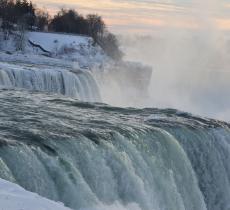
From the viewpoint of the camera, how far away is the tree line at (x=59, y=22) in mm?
59334

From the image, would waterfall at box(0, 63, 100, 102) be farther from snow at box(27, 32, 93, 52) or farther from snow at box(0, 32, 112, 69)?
snow at box(27, 32, 93, 52)

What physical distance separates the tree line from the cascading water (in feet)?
129

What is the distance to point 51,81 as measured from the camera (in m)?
26.2

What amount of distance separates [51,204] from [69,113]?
388 inches

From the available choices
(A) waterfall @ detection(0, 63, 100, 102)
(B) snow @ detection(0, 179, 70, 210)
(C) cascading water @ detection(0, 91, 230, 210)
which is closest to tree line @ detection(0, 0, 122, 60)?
(A) waterfall @ detection(0, 63, 100, 102)

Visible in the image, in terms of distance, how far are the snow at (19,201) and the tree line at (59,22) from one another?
48.7 m

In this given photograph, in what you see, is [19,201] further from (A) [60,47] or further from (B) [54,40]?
(B) [54,40]

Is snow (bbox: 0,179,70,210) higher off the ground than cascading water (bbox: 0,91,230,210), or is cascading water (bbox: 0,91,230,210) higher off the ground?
snow (bbox: 0,179,70,210)

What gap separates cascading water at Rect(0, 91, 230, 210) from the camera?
11008 mm

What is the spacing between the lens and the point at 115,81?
4166 centimetres

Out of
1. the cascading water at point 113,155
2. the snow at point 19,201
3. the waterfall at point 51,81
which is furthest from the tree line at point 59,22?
the snow at point 19,201

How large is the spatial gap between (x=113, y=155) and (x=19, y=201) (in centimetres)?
533

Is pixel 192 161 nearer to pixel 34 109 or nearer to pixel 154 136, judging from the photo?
pixel 154 136

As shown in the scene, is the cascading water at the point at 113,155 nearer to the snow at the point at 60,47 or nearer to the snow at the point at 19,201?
the snow at the point at 19,201
